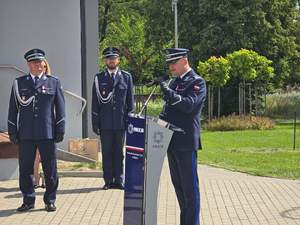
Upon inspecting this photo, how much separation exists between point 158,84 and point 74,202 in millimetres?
3238

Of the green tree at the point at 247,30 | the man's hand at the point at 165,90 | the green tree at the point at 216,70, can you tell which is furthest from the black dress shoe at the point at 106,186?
the green tree at the point at 247,30

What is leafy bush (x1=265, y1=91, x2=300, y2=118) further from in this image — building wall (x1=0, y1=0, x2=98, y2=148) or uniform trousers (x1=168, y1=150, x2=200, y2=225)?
uniform trousers (x1=168, y1=150, x2=200, y2=225)

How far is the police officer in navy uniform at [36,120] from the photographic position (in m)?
7.81

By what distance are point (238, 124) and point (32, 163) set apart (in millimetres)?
17745

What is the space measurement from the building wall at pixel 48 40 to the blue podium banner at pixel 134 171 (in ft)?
21.1

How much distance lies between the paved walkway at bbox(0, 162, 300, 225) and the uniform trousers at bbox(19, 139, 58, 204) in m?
0.31

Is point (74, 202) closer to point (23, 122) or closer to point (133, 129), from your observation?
point (23, 122)

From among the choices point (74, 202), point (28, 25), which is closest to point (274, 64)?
point (28, 25)

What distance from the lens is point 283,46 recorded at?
35.0 meters

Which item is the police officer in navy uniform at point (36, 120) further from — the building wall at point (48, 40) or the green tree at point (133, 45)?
the green tree at point (133, 45)

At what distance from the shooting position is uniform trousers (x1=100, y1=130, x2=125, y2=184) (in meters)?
9.58

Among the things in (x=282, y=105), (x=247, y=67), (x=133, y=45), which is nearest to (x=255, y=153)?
(x=247, y=67)

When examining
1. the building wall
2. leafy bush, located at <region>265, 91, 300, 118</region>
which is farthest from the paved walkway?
leafy bush, located at <region>265, 91, 300, 118</region>

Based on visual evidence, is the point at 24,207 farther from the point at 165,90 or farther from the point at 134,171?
the point at 165,90
